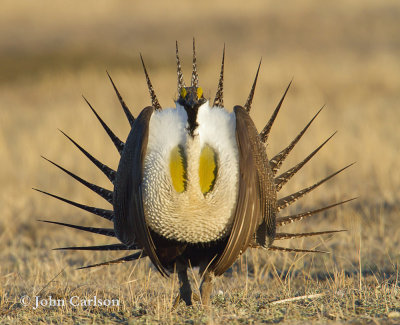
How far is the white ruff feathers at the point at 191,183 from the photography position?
274cm

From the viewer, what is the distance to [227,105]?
9.62 m

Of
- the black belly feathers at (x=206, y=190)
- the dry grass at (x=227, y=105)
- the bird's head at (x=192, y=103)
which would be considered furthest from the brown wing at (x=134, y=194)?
the dry grass at (x=227, y=105)

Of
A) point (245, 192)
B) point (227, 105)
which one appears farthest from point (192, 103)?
point (227, 105)

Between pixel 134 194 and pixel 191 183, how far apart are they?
232mm

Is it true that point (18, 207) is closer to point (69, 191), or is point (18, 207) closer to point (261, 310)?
point (69, 191)

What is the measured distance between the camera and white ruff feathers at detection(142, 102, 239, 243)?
274cm

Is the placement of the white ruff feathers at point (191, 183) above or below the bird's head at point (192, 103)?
below

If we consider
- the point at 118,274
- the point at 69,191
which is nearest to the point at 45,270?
the point at 118,274

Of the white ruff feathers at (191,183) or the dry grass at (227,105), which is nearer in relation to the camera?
the white ruff feathers at (191,183)

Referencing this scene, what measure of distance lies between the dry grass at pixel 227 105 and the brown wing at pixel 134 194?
29 centimetres

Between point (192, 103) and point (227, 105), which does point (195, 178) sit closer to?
point (192, 103)

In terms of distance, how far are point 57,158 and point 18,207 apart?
1.89m

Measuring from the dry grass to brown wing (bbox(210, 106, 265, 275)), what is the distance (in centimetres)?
27

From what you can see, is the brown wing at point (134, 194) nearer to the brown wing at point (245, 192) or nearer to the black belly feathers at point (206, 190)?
the black belly feathers at point (206, 190)
